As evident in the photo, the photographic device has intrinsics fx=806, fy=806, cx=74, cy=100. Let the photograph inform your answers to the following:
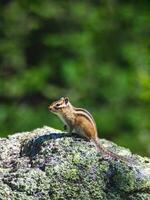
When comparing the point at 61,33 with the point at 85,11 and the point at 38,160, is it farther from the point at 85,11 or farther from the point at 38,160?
the point at 38,160

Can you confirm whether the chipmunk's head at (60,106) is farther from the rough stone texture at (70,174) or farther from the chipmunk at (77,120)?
the rough stone texture at (70,174)

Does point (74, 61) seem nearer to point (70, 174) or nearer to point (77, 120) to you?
point (77, 120)

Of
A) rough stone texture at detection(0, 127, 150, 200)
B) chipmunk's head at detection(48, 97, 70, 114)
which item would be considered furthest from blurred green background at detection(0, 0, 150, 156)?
rough stone texture at detection(0, 127, 150, 200)

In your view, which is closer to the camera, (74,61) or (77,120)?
(77,120)

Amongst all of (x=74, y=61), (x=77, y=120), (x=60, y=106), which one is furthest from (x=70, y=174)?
(x=74, y=61)

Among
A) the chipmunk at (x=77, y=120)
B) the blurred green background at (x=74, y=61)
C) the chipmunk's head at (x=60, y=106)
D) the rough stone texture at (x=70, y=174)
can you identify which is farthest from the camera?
the blurred green background at (x=74, y=61)

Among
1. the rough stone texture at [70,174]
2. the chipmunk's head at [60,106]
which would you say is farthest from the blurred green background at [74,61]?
the rough stone texture at [70,174]
